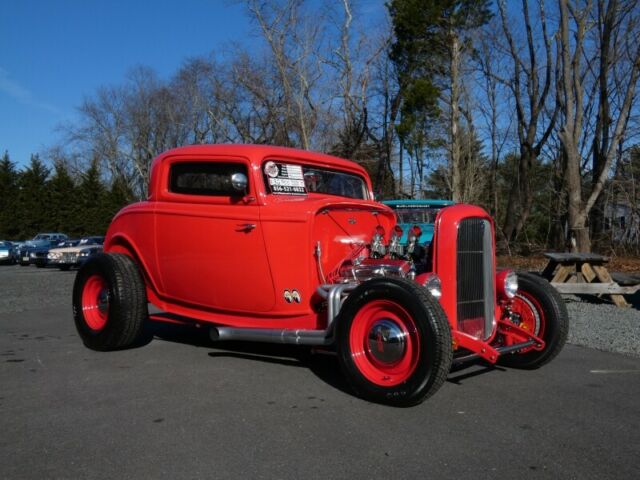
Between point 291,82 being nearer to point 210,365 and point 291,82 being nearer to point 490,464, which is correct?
point 210,365

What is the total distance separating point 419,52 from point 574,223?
526 inches

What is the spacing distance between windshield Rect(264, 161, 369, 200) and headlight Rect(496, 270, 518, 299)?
1856 millimetres

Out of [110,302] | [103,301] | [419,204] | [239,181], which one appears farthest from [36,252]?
[239,181]

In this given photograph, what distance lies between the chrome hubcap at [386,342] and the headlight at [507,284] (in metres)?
1.36

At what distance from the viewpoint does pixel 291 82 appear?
27.4 meters

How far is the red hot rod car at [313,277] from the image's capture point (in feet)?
14.4

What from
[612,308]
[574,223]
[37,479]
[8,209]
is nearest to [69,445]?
[37,479]

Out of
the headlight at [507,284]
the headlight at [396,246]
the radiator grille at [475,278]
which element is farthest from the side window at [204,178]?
the headlight at [507,284]

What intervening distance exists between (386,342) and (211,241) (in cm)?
204

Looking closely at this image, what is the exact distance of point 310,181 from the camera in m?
5.99

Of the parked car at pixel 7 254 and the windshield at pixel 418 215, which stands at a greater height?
the windshield at pixel 418 215

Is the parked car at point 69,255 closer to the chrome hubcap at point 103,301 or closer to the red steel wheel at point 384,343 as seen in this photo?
the chrome hubcap at point 103,301

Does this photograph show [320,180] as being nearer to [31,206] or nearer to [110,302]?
[110,302]

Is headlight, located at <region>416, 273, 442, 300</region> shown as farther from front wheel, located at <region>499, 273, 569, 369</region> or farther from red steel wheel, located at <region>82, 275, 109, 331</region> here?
red steel wheel, located at <region>82, 275, 109, 331</region>
